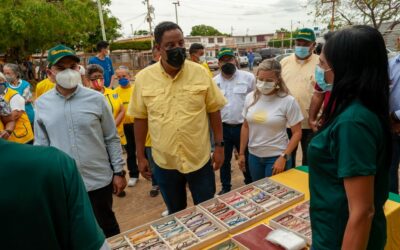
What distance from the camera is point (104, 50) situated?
6.27m

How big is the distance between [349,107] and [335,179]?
291 millimetres

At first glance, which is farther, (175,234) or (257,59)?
(257,59)

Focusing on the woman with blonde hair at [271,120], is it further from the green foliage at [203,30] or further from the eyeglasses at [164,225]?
the green foliage at [203,30]

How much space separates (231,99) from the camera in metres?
3.87

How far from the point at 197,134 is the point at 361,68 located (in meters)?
1.48

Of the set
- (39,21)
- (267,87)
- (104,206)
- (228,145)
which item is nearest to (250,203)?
(267,87)

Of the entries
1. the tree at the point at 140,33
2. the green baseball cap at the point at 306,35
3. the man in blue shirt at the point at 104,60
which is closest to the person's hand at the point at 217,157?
the green baseball cap at the point at 306,35

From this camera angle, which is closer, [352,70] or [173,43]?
[352,70]

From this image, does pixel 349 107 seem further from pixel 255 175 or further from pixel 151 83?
pixel 255 175

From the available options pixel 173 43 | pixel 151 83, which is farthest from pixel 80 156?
pixel 173 43

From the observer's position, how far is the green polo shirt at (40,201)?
30.0 inches

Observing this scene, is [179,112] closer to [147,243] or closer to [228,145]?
[147,243]

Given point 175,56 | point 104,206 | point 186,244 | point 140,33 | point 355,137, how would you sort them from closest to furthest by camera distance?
point 355,137
point 186,244
point 175,56
point 104,206
point 140,33

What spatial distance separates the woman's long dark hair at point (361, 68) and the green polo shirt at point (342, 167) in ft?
0.14
